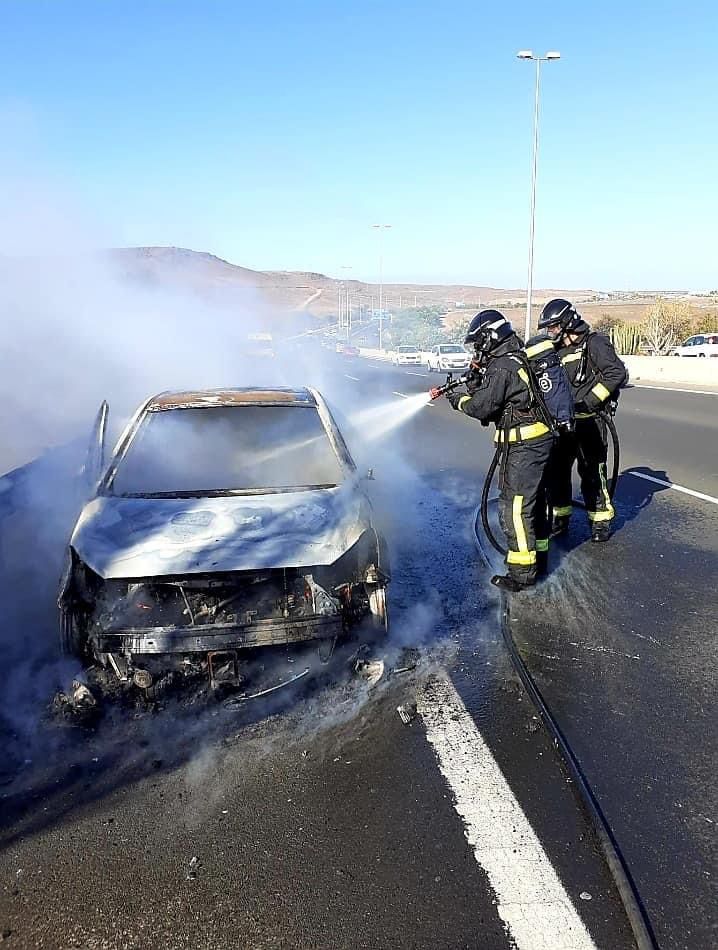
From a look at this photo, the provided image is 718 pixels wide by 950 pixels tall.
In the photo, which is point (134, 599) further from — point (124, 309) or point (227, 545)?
point (124, 309)

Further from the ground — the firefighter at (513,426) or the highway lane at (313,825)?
the firefighter at (513,426)

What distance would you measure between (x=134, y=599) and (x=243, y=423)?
1.78 metres

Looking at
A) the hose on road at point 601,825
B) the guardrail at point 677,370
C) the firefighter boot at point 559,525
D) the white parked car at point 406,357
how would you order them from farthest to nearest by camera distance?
the white parked car at point 406,357 < the guardrail at point 677,370 < the firefighter boot at point 559,525 < the hose on road at point 601,825

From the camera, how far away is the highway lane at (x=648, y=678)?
265cm

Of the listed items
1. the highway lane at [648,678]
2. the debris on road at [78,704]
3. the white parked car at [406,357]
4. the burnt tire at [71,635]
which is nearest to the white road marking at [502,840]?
the highway lane at [648,678]

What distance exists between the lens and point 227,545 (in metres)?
3.91

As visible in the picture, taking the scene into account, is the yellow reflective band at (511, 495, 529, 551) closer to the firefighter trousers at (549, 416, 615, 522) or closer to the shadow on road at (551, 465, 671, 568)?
the shadow on road at (551, 465, 671, 568)

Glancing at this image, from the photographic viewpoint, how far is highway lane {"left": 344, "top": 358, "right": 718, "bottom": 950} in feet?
8.71

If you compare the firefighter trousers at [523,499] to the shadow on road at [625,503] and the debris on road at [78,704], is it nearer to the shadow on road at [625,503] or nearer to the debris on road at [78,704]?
the shadow on road at [625,503]

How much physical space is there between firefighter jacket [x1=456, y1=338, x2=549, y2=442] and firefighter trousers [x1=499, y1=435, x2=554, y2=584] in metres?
0.10

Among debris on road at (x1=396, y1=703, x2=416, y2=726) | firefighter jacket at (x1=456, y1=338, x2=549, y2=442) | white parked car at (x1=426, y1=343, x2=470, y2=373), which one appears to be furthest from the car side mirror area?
white parked car at (x1=426, y1=343, x2=470, y2=373)

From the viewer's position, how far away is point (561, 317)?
6348mm

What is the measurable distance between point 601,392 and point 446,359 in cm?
2789

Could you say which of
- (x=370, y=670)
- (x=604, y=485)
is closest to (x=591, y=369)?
(x=604, y=485)
